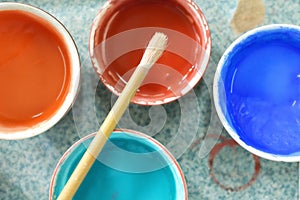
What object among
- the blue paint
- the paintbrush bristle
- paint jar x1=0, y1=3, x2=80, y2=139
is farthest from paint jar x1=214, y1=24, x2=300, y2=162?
paint jar x1=0, y1=3, x2=80, y2=139

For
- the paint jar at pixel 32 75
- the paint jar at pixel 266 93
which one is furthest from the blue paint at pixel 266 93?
the paint jar at pixel 32 75

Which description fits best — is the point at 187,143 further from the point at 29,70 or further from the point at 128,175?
the point at 29,70

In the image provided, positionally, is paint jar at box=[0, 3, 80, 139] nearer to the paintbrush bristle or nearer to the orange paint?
the orange paint

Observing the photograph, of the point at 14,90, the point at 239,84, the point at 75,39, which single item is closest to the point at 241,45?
the point at 239,84

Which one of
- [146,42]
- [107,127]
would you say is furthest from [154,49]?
[107,127]

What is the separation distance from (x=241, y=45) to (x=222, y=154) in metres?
0.25

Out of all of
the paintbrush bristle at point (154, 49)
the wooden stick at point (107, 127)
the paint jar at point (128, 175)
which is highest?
the paintbrush bristle at point (154, 49)

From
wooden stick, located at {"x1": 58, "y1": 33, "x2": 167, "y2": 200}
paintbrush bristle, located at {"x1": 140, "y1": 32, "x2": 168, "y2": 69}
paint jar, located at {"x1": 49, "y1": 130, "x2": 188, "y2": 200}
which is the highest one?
paintbrush bristle, located at {"x1": 140, "y1": 32, "x2": 168, "y2": 69}

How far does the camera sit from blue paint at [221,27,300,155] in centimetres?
130

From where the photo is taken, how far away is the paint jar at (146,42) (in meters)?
1.28

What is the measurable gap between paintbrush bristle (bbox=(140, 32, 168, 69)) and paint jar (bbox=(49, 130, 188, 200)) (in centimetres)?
18

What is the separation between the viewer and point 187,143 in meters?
1.32

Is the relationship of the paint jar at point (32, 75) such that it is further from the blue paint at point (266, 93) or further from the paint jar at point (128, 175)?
the blue paint at point (266, 93)

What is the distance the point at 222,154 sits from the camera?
133cm
